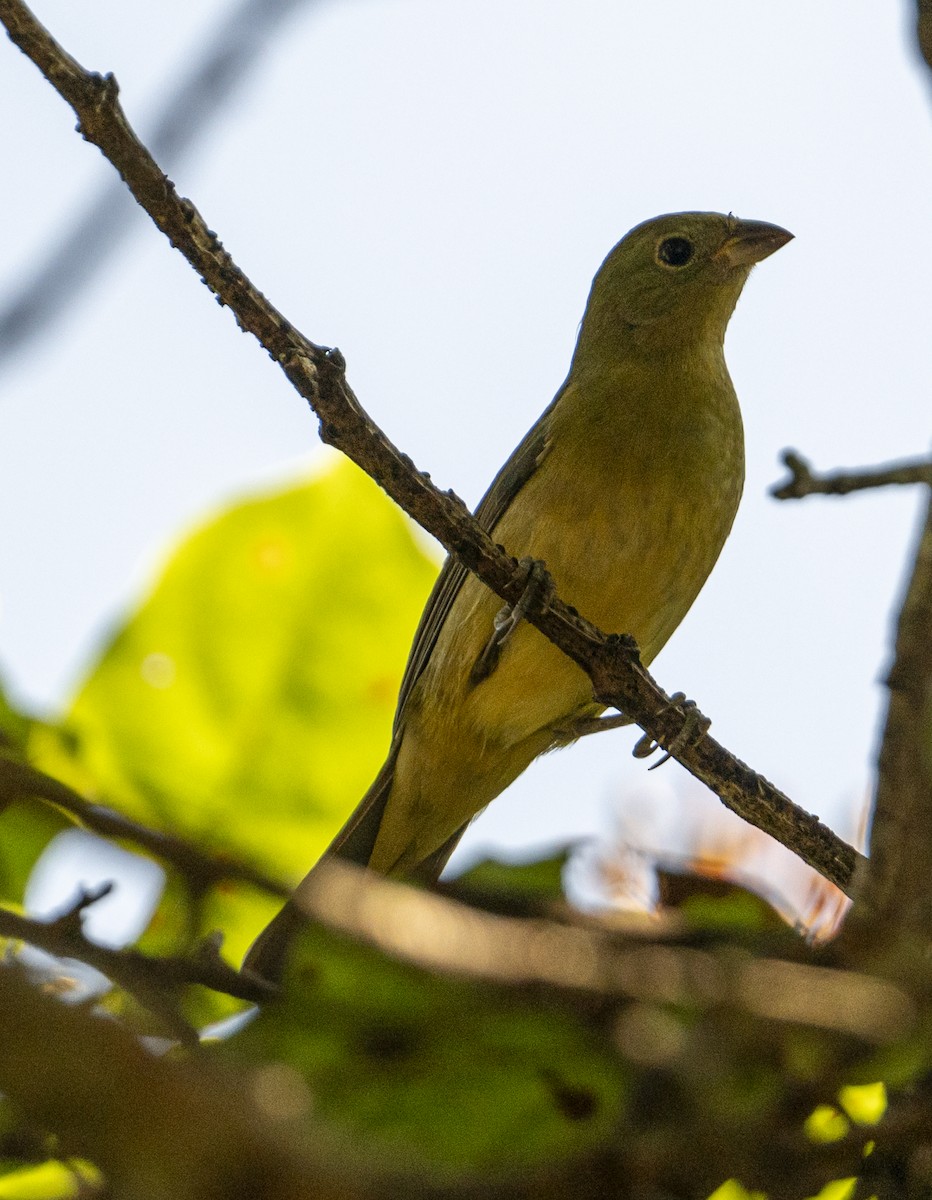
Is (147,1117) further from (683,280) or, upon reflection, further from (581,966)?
(683,280)

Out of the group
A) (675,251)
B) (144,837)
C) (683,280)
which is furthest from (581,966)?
(675,251)

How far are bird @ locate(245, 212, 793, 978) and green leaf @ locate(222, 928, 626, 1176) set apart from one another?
89.6 inches

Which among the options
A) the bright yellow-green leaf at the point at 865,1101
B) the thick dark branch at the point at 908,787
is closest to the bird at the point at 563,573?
the bright yellow-green leaf at the point at 865,1101

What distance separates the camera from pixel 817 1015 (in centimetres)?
119

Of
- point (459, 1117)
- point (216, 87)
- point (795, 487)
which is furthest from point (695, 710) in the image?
point (216, 87)

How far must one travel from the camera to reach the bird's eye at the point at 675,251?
5.73 metres

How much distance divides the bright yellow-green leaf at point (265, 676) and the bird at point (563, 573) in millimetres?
1029

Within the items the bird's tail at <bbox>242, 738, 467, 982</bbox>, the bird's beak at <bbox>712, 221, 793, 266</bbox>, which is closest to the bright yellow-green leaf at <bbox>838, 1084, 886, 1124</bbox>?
the bird's tail at <bbox>242, 738, 467, 982</bbox>

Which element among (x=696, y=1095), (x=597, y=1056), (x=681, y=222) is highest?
(x=681, y=222)

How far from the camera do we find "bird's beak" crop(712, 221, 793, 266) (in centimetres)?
564

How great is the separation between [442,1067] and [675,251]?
4.36 m

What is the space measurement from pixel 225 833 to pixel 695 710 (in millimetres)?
1434

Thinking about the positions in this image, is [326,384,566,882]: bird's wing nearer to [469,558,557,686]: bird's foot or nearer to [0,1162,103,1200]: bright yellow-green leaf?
[469,558,557,686]: bird's foot

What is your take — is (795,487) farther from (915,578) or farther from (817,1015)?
(817,1015)
